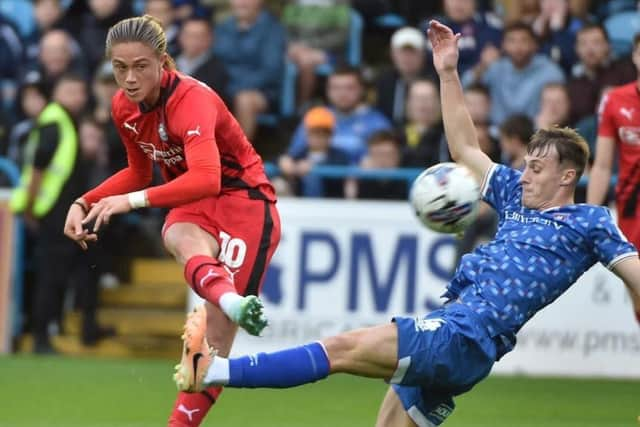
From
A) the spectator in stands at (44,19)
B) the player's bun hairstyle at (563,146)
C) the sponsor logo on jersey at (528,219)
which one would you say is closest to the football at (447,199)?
the sponsor logo on jersey at (528,219)

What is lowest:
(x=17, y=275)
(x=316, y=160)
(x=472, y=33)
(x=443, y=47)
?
(x=17, y=275)

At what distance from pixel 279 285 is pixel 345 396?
2.08 meters

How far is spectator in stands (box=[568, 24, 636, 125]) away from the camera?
1282 cm

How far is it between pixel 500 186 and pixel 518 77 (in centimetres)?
651

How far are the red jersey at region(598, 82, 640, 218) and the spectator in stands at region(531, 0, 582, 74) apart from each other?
437 centimetres

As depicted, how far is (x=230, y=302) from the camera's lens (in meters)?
6.34

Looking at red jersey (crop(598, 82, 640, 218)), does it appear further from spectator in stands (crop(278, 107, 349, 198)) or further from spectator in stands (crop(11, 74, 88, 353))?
spectator in stands (crop(11, 74, 88, 353))

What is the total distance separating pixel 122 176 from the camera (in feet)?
24.8

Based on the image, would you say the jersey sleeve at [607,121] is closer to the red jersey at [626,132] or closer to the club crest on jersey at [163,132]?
the red jersey at [626,132]

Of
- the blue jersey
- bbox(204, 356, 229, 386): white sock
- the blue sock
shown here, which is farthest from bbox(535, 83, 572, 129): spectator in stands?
bbox(204, 356, 229, 386): white sock

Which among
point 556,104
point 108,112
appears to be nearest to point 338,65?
point 108,112

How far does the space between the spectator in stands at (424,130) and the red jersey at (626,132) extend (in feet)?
11.7

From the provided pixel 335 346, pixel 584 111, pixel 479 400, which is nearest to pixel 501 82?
pixel 584 111

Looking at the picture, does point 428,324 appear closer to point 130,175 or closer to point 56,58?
point 130,175
